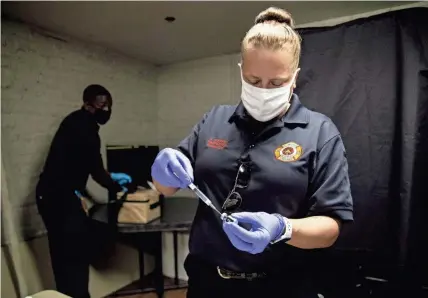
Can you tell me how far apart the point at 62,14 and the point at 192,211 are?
4.58 ft

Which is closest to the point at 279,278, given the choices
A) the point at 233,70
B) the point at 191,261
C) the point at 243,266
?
the point at 243,266

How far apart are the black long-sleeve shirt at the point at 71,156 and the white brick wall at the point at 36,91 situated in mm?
214

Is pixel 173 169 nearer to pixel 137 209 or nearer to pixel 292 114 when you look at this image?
pixel 292 114

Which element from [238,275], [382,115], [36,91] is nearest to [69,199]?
[36,91]

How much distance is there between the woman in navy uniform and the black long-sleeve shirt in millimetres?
1255

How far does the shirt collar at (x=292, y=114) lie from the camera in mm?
799

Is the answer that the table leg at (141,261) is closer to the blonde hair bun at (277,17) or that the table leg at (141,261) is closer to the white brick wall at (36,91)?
the white brick wall at (36,91)

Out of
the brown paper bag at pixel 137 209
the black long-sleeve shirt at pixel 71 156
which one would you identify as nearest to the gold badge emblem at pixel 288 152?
the brown paper bag at pixel 137 209

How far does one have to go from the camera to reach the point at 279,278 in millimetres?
767

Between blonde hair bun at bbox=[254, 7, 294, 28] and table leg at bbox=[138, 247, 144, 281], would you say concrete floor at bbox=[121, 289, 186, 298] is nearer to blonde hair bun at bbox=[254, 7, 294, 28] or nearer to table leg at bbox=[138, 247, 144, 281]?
table leg at bbox=[138, 247, 144, 281]

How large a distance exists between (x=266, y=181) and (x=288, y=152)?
8 cm

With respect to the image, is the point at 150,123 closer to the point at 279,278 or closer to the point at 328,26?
the point at 328,26

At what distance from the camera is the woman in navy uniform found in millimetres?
707

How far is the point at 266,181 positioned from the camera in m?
0.74
